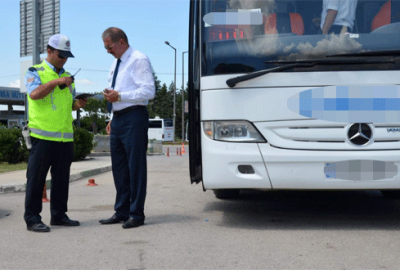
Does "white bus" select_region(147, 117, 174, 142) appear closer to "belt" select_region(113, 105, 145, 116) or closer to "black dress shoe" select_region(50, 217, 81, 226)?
"black dress shoe" select_region(50, 217, 81, 226)

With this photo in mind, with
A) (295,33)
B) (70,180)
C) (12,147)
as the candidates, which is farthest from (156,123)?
(295,33)

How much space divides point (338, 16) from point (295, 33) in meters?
0.43

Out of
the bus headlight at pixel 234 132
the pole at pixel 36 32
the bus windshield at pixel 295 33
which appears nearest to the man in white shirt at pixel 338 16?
the bus windshield at pixel 295 33

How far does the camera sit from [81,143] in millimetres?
16781

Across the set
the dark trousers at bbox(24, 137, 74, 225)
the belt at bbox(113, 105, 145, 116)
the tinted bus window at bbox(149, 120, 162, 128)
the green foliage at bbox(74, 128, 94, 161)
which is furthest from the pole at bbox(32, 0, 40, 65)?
the tinted bus window at bbox(149, 120, 162, 128)

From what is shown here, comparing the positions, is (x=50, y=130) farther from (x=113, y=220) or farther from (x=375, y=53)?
(x=375, y=53)

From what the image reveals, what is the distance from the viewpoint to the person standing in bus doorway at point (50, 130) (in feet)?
16.9

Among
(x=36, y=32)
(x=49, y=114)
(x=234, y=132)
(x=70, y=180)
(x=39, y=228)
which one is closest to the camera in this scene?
(x=234, y=132)

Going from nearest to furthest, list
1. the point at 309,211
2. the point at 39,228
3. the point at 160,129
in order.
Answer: the point at 39,228 < the point at 309,211 < the point at 160,129

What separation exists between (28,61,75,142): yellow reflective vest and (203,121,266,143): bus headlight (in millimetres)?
1439

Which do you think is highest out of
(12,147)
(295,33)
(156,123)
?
(156,123)

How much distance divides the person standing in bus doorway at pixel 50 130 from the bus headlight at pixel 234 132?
1455 mm

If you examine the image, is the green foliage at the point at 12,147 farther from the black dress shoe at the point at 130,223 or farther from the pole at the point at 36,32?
the black dress shoe at the point at 130,223

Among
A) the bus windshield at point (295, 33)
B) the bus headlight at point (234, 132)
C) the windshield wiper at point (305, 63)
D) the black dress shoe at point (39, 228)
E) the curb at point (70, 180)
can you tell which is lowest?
the black dress shoe at point (39, 228)
